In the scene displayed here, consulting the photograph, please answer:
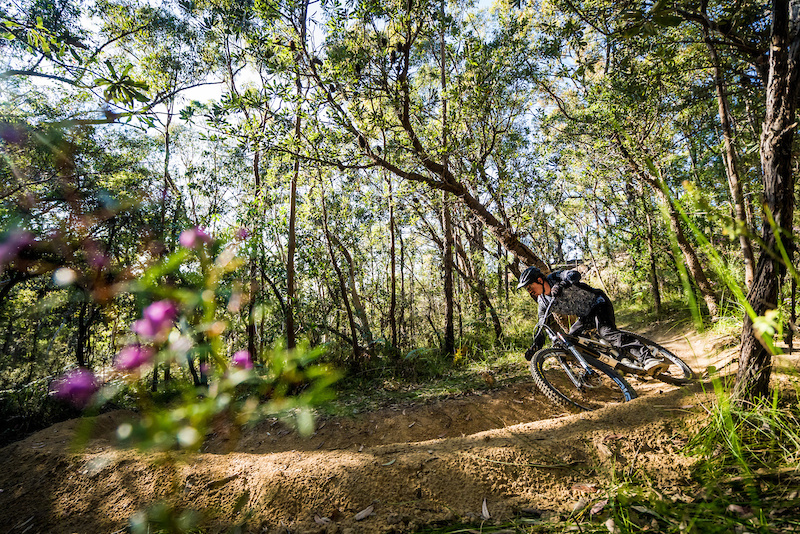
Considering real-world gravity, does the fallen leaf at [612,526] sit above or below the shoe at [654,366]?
above

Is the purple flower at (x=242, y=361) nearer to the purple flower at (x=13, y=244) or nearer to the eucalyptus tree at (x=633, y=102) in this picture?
the eucalyptus tree at (x=633, y=102)

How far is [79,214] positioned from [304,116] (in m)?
6.00

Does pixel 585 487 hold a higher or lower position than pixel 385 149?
lower

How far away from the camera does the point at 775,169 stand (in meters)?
1.86

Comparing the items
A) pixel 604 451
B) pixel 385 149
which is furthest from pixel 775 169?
pixel 385 149

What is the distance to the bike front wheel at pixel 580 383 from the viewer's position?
3.83 metres

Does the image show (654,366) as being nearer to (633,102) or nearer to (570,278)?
(570,278)

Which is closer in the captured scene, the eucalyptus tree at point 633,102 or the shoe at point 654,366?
the shoe at point 654,366

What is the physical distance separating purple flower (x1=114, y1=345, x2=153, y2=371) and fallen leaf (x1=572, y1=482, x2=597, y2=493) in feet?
6.30

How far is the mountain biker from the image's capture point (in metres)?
4.03

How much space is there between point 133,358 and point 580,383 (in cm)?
454

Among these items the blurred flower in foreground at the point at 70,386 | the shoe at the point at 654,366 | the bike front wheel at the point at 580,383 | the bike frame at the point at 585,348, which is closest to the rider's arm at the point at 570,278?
the bike frame at the point at 585,348

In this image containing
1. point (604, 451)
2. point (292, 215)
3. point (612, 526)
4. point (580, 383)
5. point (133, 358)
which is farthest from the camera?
point (292, 215)

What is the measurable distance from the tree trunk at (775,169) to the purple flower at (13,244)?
8308 mm
